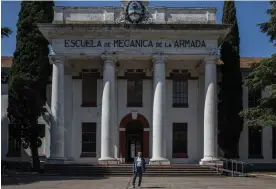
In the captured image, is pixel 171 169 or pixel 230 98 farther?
pixel 230 98

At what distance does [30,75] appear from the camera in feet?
107

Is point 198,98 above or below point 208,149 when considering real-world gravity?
above

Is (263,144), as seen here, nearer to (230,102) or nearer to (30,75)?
(230,102)

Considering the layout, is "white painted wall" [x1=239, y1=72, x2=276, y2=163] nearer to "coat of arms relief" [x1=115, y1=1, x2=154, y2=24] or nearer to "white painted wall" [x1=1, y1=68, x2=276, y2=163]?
"white painted wall" [x1=1, y1=68, x2=276, y2=163]

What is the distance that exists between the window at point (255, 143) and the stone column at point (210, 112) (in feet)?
22.5

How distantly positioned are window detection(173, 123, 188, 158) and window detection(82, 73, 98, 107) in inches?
258

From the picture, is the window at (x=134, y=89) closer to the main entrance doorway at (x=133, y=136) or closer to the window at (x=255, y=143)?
the main entrance doorway at (x=133, y=136)

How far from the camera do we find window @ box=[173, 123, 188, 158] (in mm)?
35125

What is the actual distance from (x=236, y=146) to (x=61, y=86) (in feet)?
45.7

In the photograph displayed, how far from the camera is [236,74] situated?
1379 inches

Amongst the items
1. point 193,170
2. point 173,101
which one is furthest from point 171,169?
point 173,101

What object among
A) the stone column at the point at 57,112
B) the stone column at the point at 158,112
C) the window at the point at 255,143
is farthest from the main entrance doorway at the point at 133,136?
A: the window at the point at 255,143

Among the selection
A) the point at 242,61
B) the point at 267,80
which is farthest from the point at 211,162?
the point at 242,61

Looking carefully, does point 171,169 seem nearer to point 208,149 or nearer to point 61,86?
point 208,149
